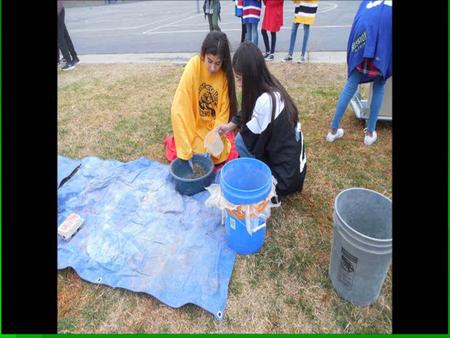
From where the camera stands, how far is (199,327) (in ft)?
5.01

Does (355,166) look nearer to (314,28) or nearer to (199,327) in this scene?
(199,327)

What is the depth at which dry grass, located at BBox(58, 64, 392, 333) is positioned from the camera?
1539 mm

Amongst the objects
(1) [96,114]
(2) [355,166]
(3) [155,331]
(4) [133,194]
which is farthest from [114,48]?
(3) [155,331]

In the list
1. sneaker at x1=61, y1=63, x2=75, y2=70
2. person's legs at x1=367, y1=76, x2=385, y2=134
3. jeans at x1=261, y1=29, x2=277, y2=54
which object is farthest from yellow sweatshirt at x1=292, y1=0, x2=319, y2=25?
sneaker at x1=61, y1=63, x2=75, y2=70

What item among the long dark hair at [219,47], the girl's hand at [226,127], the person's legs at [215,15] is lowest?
the girl's hand at [226,127]

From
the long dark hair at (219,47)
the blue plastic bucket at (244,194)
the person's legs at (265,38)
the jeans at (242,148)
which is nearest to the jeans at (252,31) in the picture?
the person's legs at (265,38)

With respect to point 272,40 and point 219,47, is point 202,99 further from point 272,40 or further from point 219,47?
point 272,40

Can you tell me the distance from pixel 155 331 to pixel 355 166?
197 centimetres

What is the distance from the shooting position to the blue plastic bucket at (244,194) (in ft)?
5.14

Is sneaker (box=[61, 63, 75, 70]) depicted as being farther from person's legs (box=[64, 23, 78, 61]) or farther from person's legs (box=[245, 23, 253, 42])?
person's legs (box=[245, 23, 253, 42])

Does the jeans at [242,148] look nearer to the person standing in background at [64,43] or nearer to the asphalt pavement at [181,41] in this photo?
the asphalt pavement at [181,41]

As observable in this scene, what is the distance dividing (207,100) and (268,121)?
786 mm

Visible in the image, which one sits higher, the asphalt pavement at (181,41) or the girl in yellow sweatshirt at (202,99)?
the girl in yellow sweatshirt at (202,99)

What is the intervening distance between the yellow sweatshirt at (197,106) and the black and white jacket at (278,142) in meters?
0.48
